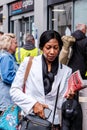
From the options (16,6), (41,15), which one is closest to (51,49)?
(41,15)

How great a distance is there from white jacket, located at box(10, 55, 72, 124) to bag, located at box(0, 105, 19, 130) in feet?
3.73

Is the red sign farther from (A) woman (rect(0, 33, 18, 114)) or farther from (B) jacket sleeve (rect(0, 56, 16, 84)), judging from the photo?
(B) jacket sleeve (rect(0, 56, 16, 84))

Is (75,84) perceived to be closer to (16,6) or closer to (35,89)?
(35,89)

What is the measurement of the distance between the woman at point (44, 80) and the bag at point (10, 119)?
115cm

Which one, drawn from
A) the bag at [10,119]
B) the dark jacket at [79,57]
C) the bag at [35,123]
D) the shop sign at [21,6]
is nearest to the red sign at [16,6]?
the shop sign at [21,6]

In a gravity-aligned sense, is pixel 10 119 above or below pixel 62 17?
below

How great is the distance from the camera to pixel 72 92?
402 cm

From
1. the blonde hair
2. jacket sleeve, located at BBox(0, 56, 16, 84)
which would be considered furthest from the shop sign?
jacket sleeve, located at BBox(0, 56, 16, 84)

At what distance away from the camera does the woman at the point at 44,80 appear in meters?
4.15

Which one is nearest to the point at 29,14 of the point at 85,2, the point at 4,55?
the point at 85,2

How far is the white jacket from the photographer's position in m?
4.14

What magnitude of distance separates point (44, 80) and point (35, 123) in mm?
395

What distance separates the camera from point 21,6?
21016 mm

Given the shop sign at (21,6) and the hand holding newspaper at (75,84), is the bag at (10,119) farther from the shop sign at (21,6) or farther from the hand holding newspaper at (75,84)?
the shop sign at (21,6)
